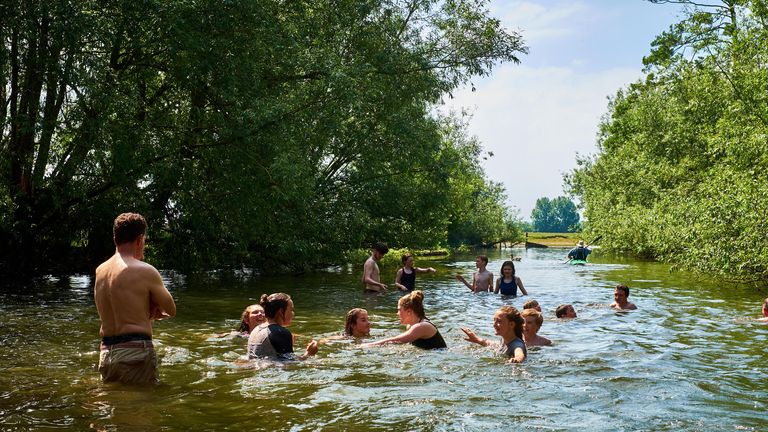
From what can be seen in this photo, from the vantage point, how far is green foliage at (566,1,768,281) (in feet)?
71.3

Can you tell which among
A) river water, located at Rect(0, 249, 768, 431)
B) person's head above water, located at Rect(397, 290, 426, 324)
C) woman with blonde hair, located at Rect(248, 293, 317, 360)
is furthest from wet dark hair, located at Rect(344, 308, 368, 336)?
woman with blonde hair, located at Rect(248, 293, 317, 360)

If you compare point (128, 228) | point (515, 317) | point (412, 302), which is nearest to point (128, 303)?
point (128, 228)

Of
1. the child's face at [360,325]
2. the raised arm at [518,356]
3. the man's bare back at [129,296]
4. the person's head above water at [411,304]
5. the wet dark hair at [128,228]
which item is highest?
the wet dark hair at [128,228]

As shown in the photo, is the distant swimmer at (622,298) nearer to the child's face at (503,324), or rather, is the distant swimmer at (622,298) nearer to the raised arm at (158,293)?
the child's face at (503,324)

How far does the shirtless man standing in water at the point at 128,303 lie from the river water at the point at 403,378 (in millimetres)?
564

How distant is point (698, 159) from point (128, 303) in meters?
40.8

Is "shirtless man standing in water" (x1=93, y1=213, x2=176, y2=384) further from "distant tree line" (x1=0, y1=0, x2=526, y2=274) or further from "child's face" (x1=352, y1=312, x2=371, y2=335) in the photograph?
"distant tree line" (x1=0, y1=0, x2=526, y2=274)

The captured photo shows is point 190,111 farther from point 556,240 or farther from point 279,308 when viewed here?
point 556,240

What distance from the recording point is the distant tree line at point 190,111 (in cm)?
1931

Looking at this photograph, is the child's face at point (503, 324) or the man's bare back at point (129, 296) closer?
the man's bare back at point (129, 296)

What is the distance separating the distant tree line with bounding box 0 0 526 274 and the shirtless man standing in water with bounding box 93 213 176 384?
41.3 feet

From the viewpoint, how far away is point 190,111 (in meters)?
22.2

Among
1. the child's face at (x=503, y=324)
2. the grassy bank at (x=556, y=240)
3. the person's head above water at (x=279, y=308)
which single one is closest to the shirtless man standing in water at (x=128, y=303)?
the person's head above water at (x=279, y=308)

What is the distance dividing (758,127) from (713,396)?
19.9 m
